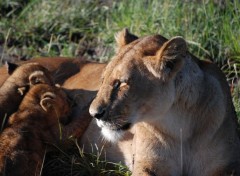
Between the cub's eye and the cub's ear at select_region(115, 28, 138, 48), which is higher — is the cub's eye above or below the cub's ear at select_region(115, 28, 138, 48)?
below

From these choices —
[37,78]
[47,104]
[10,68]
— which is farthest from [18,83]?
[47,104]

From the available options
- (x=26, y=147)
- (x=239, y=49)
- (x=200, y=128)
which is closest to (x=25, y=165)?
(x=26, y=147)

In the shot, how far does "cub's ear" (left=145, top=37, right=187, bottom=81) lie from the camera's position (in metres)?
4.11

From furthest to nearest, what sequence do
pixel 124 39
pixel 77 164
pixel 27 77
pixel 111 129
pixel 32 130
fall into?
1. pixel 27 77
2. pixel 77 164
3. pixel 32 130
4. pixel 124 39
5. pixel 111 129

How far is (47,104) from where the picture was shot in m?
5.21

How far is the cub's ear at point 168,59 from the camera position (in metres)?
4.11

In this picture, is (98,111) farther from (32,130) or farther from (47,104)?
(47,104)

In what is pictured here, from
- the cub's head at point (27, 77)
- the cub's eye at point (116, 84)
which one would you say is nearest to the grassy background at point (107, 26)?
the cub's head at point (27, 77)

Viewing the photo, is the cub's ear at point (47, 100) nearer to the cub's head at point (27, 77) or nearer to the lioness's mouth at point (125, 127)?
the cub's head at point (27, 77)

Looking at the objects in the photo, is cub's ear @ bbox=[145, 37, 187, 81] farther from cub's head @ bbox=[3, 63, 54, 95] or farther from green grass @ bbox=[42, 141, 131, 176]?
cub's head @ bbox=[3, 63, 54, 95]

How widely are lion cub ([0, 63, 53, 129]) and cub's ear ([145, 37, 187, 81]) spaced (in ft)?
4.85

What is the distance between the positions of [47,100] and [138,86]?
1210 mm

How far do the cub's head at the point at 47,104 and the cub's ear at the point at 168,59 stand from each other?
126cm

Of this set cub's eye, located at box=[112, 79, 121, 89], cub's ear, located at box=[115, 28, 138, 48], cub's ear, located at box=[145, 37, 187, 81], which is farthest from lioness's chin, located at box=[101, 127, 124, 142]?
cub's ear, located at box=[115, 28, 138, 48]
